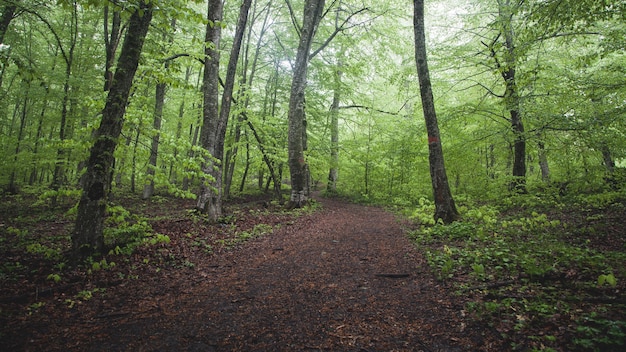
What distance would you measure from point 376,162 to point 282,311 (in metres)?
14.0

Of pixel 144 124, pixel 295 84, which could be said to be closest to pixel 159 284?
pixel 144 124

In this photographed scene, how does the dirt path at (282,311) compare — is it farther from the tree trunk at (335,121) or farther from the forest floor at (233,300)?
the tree trunk at (335,121)

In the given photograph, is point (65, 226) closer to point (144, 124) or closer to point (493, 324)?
point (144, 124)

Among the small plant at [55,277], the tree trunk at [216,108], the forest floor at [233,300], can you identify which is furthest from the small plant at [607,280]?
the tree trunk at [216,108]

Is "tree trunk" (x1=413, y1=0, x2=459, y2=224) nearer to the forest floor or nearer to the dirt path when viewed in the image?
the forest floor

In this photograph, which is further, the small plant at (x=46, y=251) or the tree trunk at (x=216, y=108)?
the tree trunk at (x=216, y=108)

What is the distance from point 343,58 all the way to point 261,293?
15.1 m

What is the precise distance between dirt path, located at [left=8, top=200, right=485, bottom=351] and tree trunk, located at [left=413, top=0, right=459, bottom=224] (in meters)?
2.72

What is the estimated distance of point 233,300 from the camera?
397 cm

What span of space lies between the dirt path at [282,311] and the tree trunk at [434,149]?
272cm

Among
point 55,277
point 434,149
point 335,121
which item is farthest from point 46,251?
point 335,121

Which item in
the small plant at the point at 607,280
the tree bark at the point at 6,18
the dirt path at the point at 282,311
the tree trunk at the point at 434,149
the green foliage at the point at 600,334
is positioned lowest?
the dirt path at the point at 282,311

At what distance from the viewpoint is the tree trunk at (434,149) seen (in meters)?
7.98

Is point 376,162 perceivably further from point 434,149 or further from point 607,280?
point 607,280
